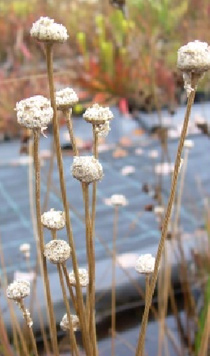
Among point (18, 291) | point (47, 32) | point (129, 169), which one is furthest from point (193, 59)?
point (129, 169)

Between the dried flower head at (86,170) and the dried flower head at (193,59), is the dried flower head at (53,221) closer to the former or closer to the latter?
the dried flower head at (86,170)

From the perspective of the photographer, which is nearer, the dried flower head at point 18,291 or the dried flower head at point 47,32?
the dried flower head at point 47,32

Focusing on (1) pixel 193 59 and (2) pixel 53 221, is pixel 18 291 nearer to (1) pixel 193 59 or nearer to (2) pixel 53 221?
(2) pixel 53 221

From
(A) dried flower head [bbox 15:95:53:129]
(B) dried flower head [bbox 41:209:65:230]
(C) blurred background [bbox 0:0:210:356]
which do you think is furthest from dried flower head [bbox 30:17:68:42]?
(C) blurred background [bbox 0:0:210:356]

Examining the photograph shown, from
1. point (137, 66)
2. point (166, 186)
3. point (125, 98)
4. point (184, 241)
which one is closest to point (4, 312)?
point (184, 241)

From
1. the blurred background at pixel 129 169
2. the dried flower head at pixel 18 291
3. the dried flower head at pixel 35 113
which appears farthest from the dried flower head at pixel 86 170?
the blurred background at pixel 129 169

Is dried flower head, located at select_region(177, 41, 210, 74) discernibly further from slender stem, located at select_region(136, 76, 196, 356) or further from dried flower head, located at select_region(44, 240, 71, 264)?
dried flower head, located at select_region(44, 240, 71, 264)
